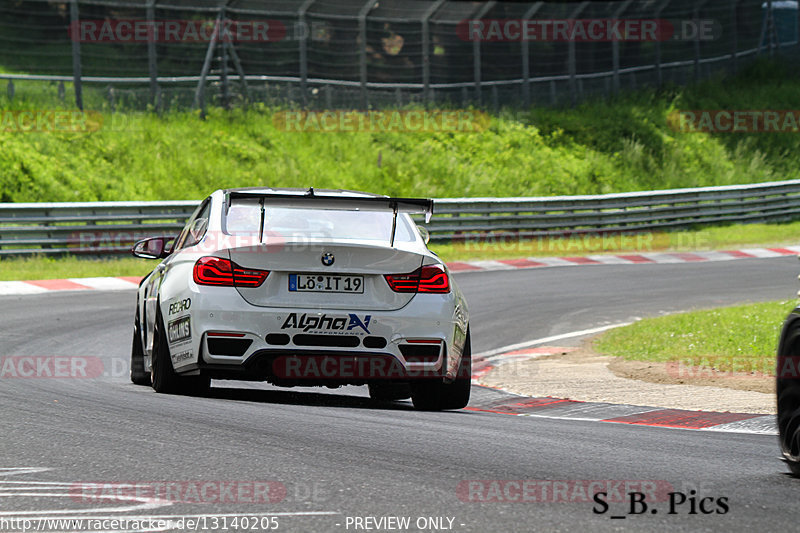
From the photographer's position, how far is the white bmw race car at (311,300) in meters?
7.57

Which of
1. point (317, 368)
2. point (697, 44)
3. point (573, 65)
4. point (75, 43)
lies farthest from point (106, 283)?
point (697, 44)

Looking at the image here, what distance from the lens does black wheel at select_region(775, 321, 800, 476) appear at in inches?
211

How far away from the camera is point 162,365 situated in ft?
26.9

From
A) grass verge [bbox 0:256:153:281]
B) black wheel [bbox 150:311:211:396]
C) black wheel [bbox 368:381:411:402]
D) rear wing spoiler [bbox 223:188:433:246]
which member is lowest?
black wheel [bbox 368:381:411:402]

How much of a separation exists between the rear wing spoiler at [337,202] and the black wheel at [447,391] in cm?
100

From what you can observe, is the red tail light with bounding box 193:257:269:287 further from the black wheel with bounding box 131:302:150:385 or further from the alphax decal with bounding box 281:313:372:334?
the black wheel with bounding box 131:302:150:385

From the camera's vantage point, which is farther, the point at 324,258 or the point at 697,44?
the point at 697,44

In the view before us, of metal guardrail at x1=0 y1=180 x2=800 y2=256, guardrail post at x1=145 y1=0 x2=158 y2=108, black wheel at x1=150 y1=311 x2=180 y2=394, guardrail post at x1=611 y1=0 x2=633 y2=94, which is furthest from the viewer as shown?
guardrail post at x1=611 y1=0 x2=633 y2=94

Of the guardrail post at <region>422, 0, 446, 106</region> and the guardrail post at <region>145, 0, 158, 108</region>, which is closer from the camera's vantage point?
the guardrail post at <region>145, 0, 158, 108</region>

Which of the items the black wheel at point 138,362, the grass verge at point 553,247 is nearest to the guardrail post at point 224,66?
the grass verge at point 553,247

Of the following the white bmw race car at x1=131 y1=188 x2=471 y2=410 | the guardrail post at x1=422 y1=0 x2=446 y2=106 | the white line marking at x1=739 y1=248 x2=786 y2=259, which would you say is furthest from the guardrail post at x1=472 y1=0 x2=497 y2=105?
the white bmw race car at x1=131 y1=188 x2=471 y2=410

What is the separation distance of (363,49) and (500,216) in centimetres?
663

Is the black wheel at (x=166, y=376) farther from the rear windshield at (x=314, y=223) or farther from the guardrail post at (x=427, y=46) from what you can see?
the guardrail post at (x=427, y=46)

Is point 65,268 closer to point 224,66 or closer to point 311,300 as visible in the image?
point 224,66
